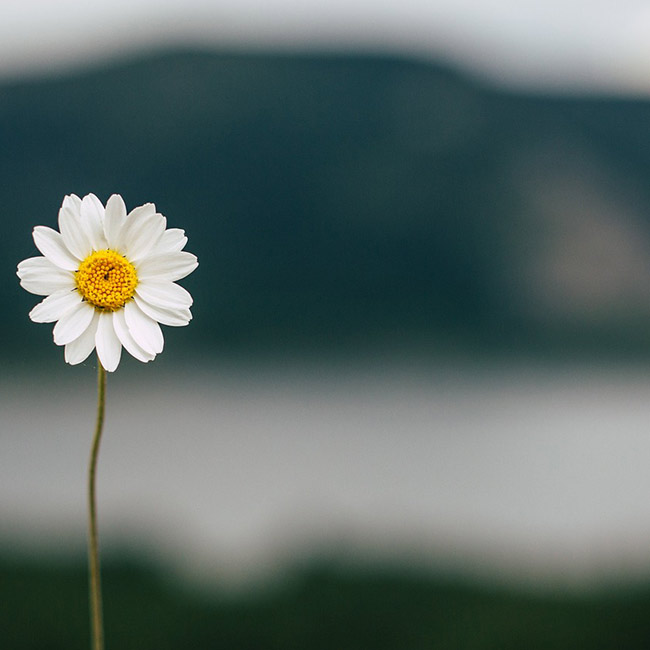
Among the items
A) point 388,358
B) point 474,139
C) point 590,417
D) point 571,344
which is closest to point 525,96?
point 474,139

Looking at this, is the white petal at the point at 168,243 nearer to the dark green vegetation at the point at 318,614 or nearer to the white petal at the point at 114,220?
the white petal at the point at 114,220

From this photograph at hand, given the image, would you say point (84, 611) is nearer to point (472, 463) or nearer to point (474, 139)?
point (472, 463)

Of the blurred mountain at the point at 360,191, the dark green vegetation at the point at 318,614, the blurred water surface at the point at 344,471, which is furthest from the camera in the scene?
the blurred mountain at the point at 360,191

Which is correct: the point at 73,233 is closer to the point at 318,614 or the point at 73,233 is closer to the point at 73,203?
the point at 73,203

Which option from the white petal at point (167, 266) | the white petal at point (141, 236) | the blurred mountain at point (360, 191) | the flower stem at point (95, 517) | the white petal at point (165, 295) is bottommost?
the flower stem at point (95, 517)

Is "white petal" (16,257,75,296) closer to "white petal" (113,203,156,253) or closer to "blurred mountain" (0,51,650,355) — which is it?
"white petal" (113,203,156,253)

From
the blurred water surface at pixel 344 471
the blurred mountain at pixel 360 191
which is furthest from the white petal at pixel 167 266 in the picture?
the blurred mountain at pixel 360 191

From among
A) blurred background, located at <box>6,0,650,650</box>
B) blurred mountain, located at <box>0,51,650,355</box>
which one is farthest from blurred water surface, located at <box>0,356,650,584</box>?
blurred mountain, located at <box>0,51,650,355</box>
